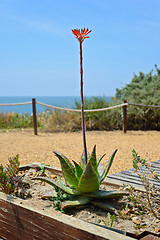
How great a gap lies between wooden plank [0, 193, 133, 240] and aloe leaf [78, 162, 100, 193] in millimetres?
395

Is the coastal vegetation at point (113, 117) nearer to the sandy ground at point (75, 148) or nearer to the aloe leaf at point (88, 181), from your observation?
the sandy ground at point (75, 148)

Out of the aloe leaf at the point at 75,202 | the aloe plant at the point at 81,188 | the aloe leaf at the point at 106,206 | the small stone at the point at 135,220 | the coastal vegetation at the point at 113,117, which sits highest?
the coastal vegetation at the point at 113,117

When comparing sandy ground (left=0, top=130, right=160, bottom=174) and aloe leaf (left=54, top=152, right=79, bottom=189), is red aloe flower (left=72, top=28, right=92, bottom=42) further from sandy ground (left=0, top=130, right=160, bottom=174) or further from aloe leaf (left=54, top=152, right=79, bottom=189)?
sandy ground (left=0, top=130, right=160, bottom=174)

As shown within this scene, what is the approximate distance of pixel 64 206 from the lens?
230 cm

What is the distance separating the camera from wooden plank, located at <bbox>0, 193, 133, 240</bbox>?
69.6 inches

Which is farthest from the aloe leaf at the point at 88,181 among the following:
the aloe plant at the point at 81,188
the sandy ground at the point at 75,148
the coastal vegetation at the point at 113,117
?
the coastal vegetation at the point at 113,117

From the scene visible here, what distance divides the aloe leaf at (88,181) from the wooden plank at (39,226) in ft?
1.29

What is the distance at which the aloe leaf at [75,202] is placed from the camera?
2.32 metres

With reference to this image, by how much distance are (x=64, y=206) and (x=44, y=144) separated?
510cm

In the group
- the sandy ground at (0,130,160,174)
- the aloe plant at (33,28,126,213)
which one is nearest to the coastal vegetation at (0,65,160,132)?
the sandy ground at (0,130,160,174)

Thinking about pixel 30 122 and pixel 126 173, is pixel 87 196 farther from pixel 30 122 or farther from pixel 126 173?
pixel 30 122

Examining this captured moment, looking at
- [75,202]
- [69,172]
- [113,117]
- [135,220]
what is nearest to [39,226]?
[75,202]

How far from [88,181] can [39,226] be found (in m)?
0.54

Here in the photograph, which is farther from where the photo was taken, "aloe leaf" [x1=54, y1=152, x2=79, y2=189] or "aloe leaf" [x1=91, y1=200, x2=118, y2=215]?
"aloe leaf" [x1=54, y1=152, x2=79, y2=189]
